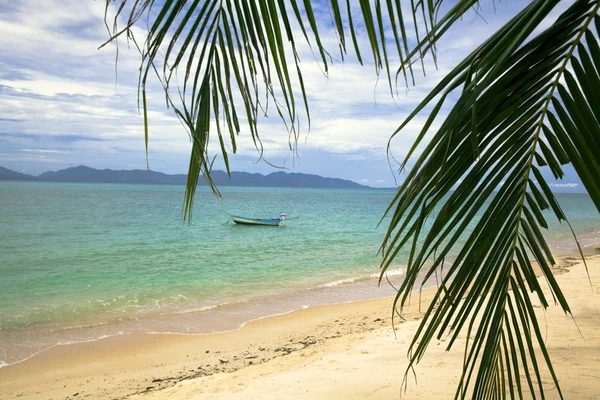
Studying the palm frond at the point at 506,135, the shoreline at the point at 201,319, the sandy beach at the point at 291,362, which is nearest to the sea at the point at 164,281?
the shoreline at the point at 201,319

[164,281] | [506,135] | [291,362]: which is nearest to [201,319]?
[291,362]

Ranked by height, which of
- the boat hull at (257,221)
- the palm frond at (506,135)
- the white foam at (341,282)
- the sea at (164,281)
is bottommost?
the sea at (164,281)

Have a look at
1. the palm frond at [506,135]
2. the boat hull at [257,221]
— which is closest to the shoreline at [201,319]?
the palm frond at [506,135]

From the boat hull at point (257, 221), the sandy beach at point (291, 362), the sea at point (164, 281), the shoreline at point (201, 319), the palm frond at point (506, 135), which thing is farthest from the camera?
the boat hull at point (257, 221)

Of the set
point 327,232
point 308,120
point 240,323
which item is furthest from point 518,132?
point 327,232

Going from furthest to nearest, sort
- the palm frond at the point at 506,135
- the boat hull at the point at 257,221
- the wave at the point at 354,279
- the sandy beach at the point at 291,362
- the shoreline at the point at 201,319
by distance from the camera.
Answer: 1. the boat hull at the point at 257,221
2. the wave at the point at 354,279
3. the shoreline at the point at 201,319
4. the sandy beach at the point at 291,362
5. the palm frond at the point at 506,135

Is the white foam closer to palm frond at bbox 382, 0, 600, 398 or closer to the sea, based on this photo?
the sea

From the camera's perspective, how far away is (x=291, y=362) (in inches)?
233

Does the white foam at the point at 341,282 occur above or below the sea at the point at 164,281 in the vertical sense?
above

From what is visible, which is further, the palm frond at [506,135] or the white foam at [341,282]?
the white foam at [341,282]

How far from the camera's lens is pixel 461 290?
3.05 ft

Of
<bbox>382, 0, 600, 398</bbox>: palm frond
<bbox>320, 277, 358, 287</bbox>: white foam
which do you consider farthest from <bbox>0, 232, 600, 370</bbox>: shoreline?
<bbox>382, 0, 600, 398</bbox>: palm frond

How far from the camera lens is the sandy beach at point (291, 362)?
13.4 ft

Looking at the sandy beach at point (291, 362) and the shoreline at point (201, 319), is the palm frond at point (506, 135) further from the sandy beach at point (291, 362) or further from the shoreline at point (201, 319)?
the shoreline at point (201, 319)
